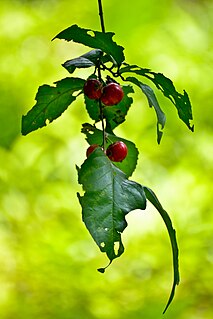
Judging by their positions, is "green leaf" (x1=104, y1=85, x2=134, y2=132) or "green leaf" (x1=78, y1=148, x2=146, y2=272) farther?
"green leaf" (x1=104, y1=85, x2=134, y2=132)

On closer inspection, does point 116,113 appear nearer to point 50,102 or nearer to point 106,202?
point 50,102

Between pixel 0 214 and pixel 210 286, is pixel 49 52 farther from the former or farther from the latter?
pixel 210 286

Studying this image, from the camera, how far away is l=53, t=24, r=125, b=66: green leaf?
600mm

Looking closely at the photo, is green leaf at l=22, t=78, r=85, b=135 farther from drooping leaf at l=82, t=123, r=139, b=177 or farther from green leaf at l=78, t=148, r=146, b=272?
green leaf at l=78, t=148, r=146, b=272

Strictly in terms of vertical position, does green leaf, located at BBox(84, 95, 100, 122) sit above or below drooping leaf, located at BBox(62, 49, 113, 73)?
above

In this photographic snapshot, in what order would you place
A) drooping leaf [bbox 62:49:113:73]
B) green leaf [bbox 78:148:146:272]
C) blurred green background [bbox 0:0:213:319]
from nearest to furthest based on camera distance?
Result: green leaf [bbox 78:148:146:272] → drooping leaf [bbox 62:49:113:73] → blurred green background [bbox 0:0:213:319]

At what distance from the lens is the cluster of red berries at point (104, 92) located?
2.10ft

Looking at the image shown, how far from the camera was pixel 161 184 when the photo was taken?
1970 millimetres

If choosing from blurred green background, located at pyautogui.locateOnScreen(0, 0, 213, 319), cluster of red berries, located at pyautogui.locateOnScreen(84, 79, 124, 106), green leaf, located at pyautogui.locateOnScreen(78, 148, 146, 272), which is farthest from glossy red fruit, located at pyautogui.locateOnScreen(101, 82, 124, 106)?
blurred green background, located at pyautogui.locateOnScreen(0, 0, 213, 319)

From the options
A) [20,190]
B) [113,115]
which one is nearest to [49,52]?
[20,190]

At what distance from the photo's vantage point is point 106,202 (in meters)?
0.53

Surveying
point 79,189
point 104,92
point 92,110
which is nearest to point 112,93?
point 104,92

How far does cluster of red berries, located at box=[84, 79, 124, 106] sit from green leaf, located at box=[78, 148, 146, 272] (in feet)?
0.33

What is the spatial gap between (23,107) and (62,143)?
15 cm
